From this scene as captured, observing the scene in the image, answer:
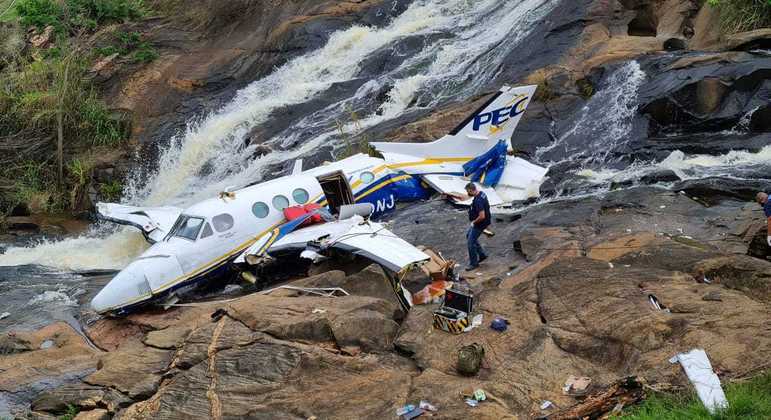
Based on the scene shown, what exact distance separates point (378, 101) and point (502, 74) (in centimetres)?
407

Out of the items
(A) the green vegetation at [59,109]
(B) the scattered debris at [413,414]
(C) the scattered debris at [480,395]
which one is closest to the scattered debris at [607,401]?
(C) the scattered debris at [480,395]

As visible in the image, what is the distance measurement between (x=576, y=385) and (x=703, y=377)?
4.42ft

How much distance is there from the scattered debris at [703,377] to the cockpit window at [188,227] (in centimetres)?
938

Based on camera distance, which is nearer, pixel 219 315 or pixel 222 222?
pixel 219 315

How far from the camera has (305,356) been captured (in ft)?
29.2

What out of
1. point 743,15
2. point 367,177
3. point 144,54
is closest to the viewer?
point 367,177

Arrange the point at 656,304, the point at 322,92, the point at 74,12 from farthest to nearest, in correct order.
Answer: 1. the point at 74,12
2. the point at 322,92
3. the point at 656,304

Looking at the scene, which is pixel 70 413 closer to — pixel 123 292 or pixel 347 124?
pixel 123 292

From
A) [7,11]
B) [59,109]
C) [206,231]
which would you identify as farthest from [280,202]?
[7,11]

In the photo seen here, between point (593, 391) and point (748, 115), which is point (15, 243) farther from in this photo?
point (748, 115)

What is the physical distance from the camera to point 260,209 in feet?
49.3

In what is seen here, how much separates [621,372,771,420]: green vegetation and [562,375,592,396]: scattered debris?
695 mm

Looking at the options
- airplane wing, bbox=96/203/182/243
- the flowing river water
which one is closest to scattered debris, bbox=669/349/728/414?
the flowing river water

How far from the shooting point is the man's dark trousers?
1277 centimetres
